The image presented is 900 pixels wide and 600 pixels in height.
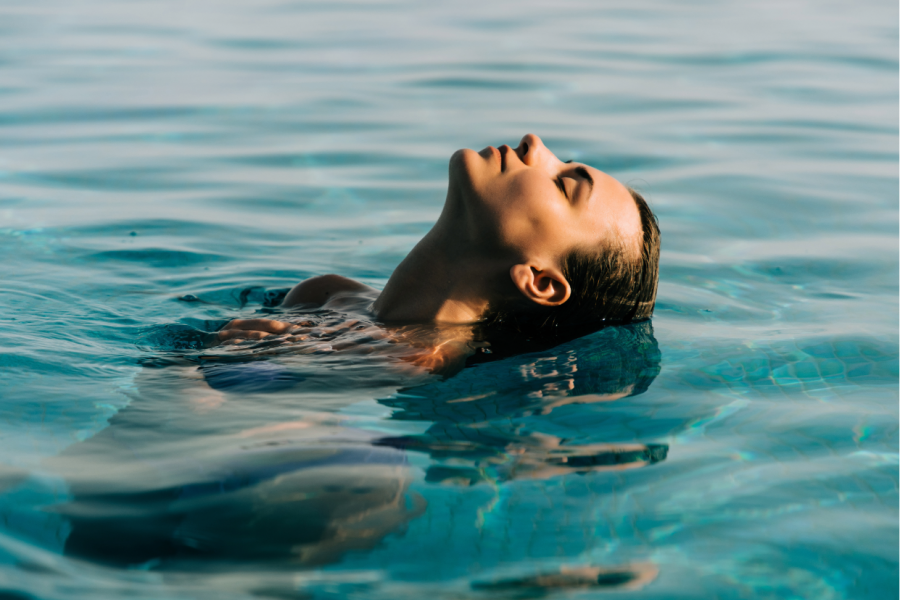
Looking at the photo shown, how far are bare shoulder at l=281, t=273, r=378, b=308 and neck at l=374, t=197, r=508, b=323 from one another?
0.61 m

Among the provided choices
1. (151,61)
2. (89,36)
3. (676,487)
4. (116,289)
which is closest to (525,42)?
(151,61)

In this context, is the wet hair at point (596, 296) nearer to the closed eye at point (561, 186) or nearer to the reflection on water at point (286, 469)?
the closed eye at point (561, 186)

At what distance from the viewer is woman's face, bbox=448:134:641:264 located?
3.90 metres

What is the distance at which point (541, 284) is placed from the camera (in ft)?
13.4

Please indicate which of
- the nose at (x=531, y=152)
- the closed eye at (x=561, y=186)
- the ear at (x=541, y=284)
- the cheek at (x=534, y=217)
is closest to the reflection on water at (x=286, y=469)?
the ear at (x=541, y=284)

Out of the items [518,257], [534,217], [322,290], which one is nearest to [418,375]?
[518,257]

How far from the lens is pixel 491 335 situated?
13.5ft

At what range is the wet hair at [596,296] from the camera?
4.14 m

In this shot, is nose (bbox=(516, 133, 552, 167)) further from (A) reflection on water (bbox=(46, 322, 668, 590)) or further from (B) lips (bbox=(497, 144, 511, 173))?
(A) reflection on water (bbox=(46, 322, 668, 590))

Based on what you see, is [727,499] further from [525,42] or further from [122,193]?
[525,42]

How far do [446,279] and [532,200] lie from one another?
541 millimetres

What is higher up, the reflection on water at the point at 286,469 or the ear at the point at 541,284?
the ear at the point at 541,284

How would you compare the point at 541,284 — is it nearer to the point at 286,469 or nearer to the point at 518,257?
the point at 518,257

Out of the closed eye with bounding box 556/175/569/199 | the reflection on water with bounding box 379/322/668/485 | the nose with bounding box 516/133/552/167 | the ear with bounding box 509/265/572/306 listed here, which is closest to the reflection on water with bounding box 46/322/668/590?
the reflection on water with bounding box 379/322/668/485
